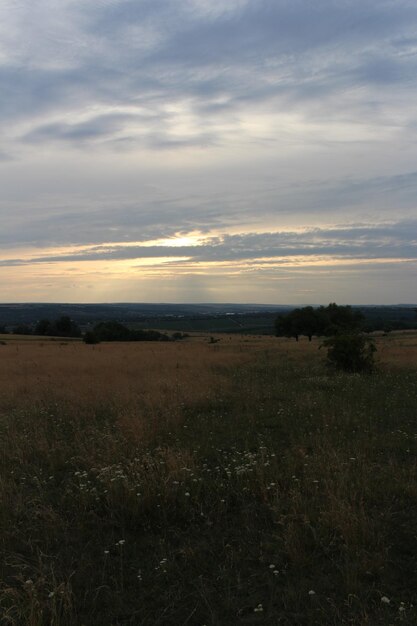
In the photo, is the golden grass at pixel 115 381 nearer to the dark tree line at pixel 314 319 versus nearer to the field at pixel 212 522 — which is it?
the field at pixel 212 522

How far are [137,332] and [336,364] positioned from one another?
51939mm

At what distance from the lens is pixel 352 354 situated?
1706 centimetres

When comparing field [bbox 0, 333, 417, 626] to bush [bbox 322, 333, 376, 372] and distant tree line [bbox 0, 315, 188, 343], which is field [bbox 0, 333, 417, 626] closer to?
bush [bbox 322, 333, 376, 372]

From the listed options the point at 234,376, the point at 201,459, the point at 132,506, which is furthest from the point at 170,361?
the point at 132,506

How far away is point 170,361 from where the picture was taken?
22156 millimetres

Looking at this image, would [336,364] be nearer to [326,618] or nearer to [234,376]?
[234,376]

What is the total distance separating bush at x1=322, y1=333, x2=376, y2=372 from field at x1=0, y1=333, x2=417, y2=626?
7932 mm

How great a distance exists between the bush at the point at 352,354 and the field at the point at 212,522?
312 inches

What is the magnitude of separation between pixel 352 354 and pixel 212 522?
13.6m

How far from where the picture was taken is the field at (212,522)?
3330 mm

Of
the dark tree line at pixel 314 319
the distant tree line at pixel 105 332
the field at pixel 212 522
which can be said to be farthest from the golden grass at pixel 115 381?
the distant tree line at pixel 105 332

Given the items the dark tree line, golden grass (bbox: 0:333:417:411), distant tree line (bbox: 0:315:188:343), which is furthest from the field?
distant tree line (bbox: 0:315:188:343)

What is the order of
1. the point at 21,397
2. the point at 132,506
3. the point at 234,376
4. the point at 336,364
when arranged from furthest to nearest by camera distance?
1. the point at 336,364
2. the point at 234,376
3. the point at 21,397
4. the point at 132,506

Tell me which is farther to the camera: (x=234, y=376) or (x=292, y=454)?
(x=234, y=376)
